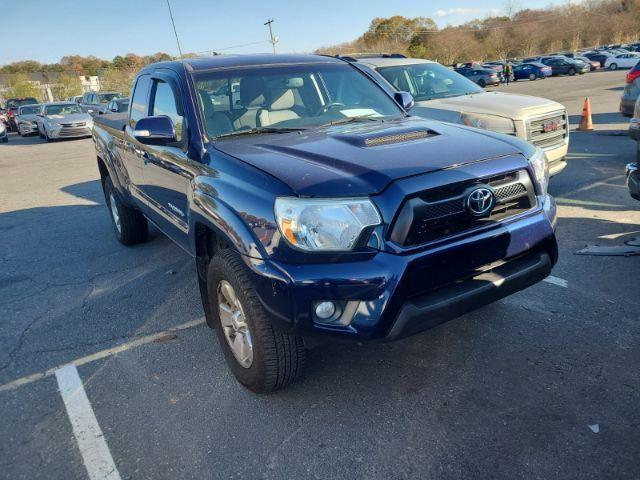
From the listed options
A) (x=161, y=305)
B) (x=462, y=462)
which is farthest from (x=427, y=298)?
(x=161, y=305)

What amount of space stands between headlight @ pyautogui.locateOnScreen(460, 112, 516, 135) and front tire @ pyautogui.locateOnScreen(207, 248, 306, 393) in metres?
4.39

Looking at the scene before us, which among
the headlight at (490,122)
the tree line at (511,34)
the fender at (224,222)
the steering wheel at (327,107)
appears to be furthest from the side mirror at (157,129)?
the tree line at (511,34)

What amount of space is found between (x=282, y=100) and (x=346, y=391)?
2067 millimetres

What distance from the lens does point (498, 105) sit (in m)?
6.52

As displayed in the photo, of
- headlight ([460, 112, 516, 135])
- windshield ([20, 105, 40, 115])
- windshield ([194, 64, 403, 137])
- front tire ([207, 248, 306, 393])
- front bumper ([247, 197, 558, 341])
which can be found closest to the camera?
front bumper ([247, 197, 558, 341])

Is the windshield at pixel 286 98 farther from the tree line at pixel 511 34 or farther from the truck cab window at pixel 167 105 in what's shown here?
the tree line at pixel 511 34

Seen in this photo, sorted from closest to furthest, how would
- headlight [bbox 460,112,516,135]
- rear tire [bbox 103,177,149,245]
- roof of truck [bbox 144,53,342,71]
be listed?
roof of truck [bbox 144,53,342,71] → rear tire [bbox 103,177,149,245] → headlight [bbox 460,112,516,135]

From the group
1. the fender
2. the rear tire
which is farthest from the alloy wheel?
the rear tire

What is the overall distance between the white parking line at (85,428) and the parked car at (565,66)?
43690 mm

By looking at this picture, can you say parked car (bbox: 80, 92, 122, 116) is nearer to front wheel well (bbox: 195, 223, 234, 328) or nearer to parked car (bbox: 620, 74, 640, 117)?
parked car (bbox: 620, 74, 640, 117)

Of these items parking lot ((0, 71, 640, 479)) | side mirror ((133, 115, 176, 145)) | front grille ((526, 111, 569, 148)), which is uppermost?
side mirror ((133, 115, 176, 145))

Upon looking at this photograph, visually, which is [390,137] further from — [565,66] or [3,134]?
[565,66]

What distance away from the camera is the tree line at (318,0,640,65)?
7356 cm

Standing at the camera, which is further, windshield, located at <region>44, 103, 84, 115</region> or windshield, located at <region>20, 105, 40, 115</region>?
windshield, located at <region>20, 105, 40, 115</region>
